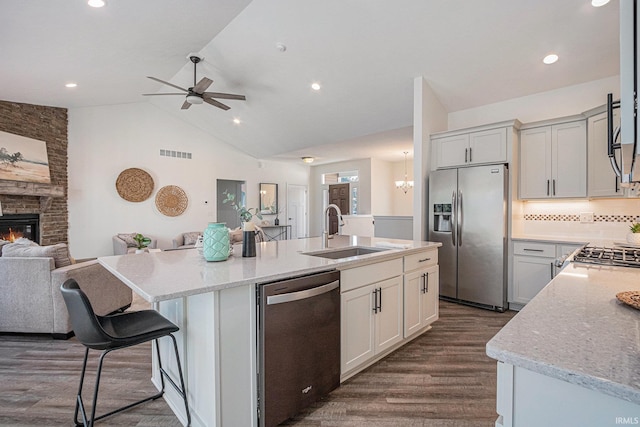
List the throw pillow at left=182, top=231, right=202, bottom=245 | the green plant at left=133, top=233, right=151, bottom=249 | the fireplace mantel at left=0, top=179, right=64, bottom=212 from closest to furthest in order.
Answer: the fireplace mantel at left=0, top=179, right=64, bottom=212 → the green plant at left=133, top=233, right=151, bottom=249 → the throw pillow at left=182, top=231, right=202, bottom=245

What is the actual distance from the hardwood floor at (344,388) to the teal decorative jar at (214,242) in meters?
0.98

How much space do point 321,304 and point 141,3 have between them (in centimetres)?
344

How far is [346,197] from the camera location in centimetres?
893

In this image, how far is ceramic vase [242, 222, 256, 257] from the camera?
2219mm

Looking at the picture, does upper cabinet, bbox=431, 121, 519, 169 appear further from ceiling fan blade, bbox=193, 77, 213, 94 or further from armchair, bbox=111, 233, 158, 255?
armchair, bbox=111, 233, 158, 255

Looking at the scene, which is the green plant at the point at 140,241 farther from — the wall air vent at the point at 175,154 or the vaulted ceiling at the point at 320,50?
the vaulted ceiling at the point at 320,50

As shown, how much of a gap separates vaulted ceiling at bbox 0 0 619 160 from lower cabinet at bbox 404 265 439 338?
8.12 feet

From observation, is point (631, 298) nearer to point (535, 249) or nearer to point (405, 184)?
point (535, 249)

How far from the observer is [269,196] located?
894 centimetres

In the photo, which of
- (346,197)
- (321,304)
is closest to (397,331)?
(321,304)

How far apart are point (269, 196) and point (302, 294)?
7.33m

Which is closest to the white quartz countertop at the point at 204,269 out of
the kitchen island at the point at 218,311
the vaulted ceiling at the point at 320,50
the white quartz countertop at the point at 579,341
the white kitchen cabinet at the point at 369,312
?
the kitchen island at the point at 218,311

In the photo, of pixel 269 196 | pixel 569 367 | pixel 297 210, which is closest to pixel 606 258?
pixel 569 367

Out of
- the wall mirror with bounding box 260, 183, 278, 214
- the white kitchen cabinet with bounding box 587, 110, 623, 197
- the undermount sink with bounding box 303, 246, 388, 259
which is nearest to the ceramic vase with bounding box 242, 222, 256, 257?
the undermount sink with bounding box 303, 246, 388, 259
